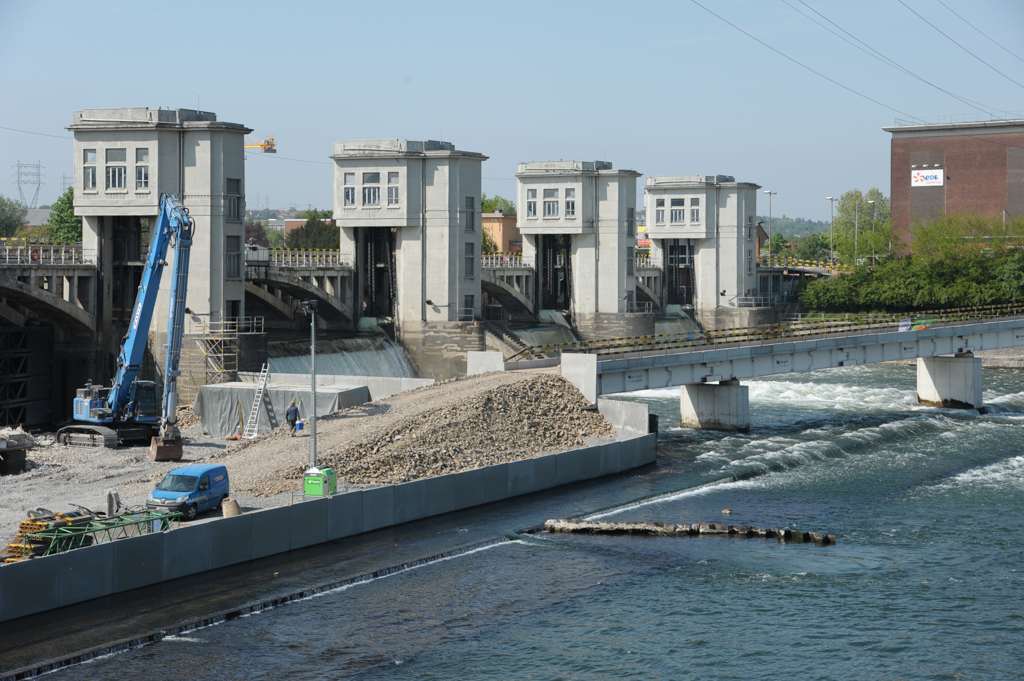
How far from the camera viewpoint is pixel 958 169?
120625mm

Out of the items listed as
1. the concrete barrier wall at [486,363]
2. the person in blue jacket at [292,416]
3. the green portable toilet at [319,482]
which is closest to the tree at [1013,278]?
the concrete barrier wall at [486,363]

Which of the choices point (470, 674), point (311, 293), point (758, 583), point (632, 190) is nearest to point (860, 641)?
point (758, 583)

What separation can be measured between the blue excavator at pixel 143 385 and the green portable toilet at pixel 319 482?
42.0 ft

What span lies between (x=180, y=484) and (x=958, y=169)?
105794 mm

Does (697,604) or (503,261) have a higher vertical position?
(503,261)

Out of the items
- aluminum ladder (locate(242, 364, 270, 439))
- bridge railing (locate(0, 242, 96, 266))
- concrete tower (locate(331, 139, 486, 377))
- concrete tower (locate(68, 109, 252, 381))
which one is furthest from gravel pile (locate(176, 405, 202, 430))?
concrete tower (locate(331, 139, 486, 377))

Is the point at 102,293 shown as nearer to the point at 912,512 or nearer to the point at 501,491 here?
the point at 501,491

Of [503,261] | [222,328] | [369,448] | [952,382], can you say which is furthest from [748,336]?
[503,261]

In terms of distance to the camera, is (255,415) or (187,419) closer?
(255,415)

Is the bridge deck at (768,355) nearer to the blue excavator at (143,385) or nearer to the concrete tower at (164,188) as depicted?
the blue excavator at (143,385)

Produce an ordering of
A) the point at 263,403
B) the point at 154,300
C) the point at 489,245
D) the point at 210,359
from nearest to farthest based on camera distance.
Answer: the point at 154,300, the point at 263,403, the point at 210,359, the point at 489,245

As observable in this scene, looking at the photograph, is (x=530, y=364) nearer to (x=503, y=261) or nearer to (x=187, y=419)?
(x=187, y=419)

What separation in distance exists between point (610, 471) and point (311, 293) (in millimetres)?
29414

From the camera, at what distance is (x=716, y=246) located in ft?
362
